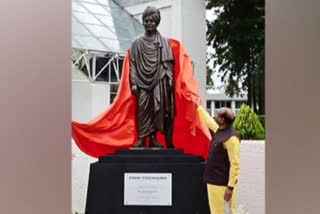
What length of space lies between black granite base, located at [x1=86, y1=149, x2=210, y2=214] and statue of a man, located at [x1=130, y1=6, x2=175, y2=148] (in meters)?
0.31

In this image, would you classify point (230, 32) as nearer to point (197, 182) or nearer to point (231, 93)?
point (231, 93)

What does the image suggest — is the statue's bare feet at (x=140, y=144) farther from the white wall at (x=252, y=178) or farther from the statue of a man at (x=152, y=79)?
the white wall at (x=252, y=178)

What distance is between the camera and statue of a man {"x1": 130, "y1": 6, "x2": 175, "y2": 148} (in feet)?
18.0

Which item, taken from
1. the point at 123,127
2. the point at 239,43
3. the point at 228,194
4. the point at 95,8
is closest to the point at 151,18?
the point at 123,127

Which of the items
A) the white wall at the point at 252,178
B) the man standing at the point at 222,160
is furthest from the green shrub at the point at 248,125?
the man standing at the point at 222,160

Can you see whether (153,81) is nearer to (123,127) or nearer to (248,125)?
(123,127)

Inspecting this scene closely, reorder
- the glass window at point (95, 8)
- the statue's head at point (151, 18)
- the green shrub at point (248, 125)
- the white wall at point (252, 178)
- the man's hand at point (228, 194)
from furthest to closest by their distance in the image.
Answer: the glass window at point (95, 8) → the green shrub at point (248, 125) → the white wall at point (252, 178) → the statue's head at point (151, 18) → the man's hand at point (228, 194)

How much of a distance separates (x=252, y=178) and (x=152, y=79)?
6.39 feet

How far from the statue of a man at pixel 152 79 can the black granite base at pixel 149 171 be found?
31 centimetres

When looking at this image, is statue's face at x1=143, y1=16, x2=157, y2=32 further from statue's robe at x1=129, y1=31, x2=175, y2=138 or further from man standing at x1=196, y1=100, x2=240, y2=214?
man standing at x1=196, y1=100, x2=240, y2=214

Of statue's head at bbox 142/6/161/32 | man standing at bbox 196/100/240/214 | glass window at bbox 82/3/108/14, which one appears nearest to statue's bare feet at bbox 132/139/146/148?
man standing at bbox 196/100/240/214

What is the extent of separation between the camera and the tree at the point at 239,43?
43.4ft
